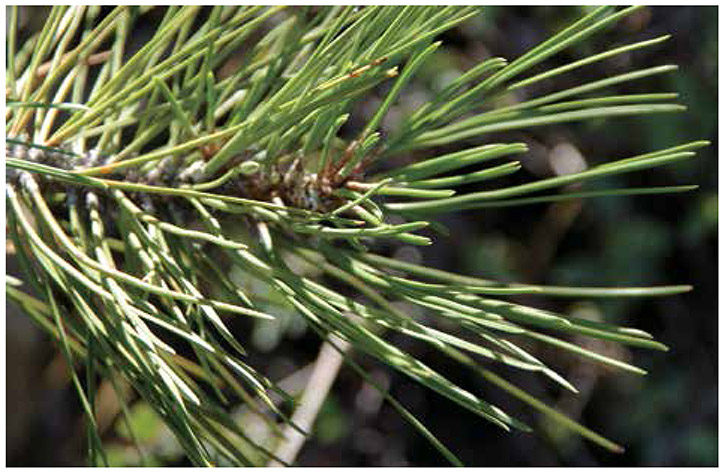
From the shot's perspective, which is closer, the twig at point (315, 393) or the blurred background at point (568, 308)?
the twig at point (315, 393)

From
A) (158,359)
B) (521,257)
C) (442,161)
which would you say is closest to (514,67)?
(442,161)

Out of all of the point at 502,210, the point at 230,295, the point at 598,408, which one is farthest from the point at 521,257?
the point at 230,295

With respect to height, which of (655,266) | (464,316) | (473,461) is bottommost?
(473,461)

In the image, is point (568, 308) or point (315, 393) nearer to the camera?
point (315, 393)

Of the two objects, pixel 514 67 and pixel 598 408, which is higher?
pixel 514 67

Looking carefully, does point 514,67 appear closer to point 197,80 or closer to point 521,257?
point 197,80

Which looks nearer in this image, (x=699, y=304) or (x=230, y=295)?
(x=230, y=295)

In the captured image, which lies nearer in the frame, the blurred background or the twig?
the twig
